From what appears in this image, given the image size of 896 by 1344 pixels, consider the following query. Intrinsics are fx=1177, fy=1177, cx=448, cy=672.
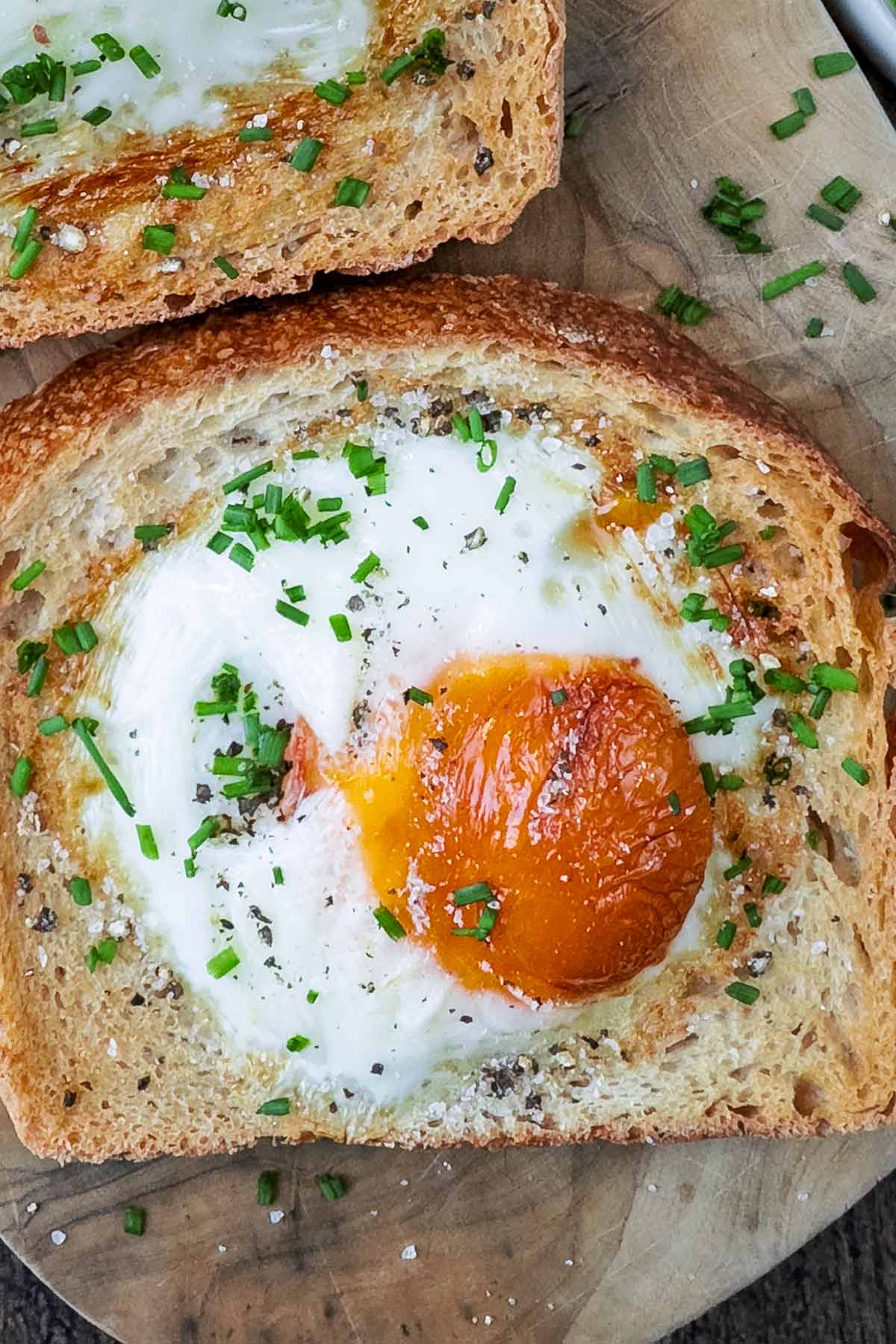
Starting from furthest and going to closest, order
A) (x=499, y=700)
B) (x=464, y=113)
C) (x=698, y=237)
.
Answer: (x=698, y=237)
(x=464, y=113)
(x=499, y=700)

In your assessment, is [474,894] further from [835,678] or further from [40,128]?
[40,128]

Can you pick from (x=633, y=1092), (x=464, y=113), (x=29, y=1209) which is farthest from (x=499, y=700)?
(x=29, y=1209)

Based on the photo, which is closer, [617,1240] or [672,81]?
[672,81]

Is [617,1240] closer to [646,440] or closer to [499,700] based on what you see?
[499,700]

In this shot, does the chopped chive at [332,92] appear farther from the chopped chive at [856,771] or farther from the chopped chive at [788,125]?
the chopped chive at [856,771]

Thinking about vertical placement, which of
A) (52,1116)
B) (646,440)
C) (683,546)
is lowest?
(52,1116)
